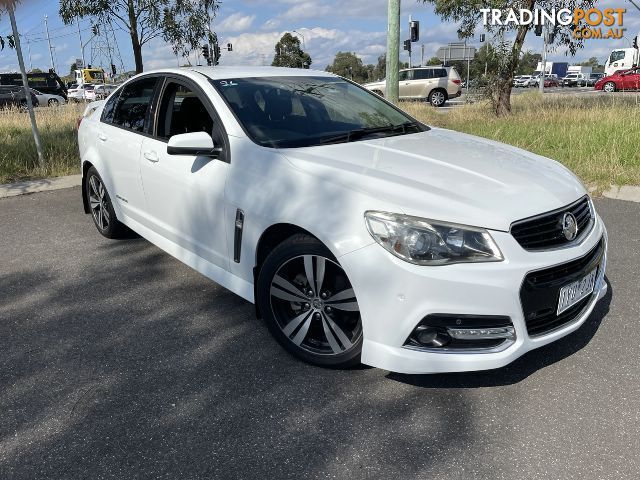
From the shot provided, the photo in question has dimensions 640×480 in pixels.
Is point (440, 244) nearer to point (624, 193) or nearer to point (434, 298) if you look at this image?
point (434, 298)

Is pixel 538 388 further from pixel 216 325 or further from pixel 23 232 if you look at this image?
pixel 23 232

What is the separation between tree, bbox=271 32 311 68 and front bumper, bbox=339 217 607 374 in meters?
58.1

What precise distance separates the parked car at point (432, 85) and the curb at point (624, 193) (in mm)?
20598

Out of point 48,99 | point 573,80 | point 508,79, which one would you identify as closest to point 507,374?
point 508,79

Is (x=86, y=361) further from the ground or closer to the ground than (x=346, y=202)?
closer to the ground

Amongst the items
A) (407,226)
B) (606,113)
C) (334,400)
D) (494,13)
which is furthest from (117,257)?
(494,13)

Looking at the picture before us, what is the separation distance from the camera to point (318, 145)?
3398 millimetres

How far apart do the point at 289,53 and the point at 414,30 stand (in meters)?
46.3

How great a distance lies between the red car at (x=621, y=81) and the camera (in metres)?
30.9

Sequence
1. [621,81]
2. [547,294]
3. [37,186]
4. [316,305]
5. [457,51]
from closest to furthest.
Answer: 1. [547,294]
2. [316,305]
3. [37,186]
4. [621,81]
5. [457,51]

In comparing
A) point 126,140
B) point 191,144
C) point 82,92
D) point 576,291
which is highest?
point 191,144

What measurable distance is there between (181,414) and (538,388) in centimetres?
177

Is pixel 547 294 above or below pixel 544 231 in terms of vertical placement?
below

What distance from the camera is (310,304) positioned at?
9.71 feet
